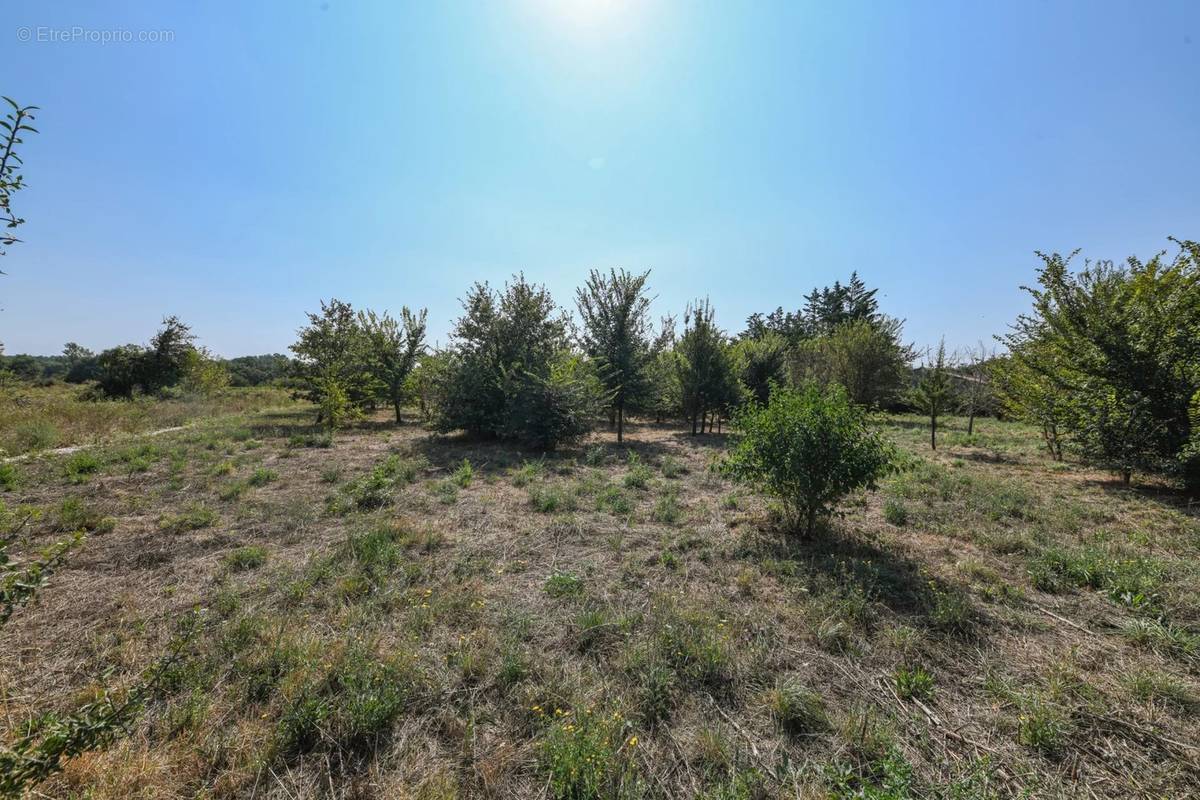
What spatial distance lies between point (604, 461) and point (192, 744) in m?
9.20

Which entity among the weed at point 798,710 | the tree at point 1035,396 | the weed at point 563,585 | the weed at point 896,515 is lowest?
the weed at point 798,710

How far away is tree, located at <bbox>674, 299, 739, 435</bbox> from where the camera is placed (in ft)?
52.9

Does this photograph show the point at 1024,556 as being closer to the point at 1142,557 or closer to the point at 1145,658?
the point at 1142,557

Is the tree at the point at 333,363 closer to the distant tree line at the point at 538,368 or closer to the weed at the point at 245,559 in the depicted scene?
the distant tree line at the point at 538,368

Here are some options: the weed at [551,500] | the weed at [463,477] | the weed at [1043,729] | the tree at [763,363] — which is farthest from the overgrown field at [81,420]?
the tree at [763,363]

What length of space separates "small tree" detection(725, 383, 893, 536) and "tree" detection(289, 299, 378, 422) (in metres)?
15.3

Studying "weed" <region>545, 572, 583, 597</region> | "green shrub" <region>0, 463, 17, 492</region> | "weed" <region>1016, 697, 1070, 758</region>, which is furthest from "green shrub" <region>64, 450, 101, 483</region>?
"weed" <region>1016, 697, 1070, 758</region>

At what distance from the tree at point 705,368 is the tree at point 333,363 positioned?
12674mm

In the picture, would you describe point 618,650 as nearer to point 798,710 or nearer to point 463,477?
point 798,710

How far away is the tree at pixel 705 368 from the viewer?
1612cm

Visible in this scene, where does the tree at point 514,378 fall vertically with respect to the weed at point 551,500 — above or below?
above

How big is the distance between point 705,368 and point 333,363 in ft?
46.9

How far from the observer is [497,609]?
4020 millimetres

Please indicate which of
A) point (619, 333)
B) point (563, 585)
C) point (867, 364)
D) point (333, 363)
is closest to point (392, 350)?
point (333, 363)
